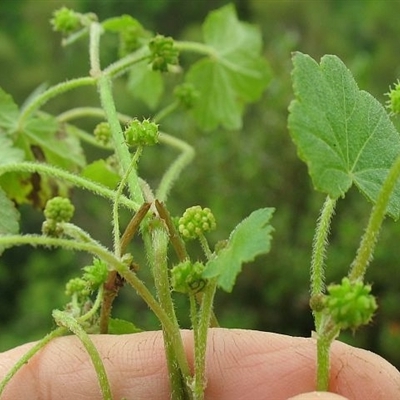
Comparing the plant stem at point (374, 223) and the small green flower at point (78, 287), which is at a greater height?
the plant stem at point (374, 223)

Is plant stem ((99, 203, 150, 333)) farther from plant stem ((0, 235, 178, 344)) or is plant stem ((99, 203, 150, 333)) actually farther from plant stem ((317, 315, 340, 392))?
plant stem ((317, 315, 340, 392))

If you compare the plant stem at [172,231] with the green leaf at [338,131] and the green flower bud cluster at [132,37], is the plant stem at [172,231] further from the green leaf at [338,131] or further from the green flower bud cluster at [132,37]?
the green flower bud cluster at [132,37]

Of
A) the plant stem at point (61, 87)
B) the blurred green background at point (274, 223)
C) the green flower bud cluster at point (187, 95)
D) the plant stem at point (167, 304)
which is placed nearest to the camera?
the plant stem at point (167, 304)

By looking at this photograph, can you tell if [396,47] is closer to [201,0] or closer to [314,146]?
[201,0]

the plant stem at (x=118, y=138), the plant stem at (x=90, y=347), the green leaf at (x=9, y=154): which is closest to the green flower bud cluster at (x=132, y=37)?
the plant stem at (x=118, y=138)

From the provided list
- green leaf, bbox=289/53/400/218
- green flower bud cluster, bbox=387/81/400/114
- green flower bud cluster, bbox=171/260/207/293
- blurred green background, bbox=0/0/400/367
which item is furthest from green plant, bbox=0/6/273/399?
blurred green background, bbox=0/0/400/367

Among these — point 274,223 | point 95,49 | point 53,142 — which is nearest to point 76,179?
point 95,49

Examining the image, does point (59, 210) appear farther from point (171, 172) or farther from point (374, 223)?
point (374, 223)
